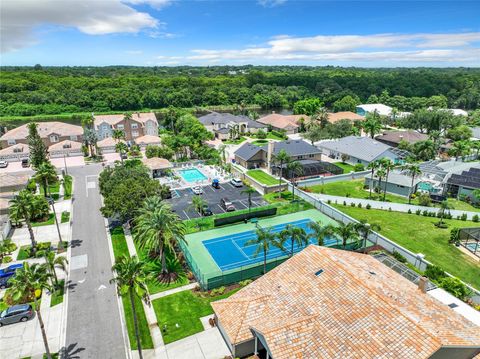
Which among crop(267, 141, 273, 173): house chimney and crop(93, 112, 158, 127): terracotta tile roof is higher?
crop(93, 112, 158, 127): terracotta tile roof

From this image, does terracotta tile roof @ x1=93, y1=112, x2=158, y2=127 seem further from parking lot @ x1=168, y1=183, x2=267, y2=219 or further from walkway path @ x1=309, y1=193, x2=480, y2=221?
walkway path @ x1=309, y1=193, x2=480, y2=221

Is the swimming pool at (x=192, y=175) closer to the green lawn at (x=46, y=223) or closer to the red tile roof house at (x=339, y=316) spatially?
the green lawn at (x=46, y=223)

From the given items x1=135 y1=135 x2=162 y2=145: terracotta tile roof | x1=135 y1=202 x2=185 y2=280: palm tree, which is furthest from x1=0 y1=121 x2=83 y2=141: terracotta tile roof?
x1=135 y1=202 x2=185 y2=280: palm tree

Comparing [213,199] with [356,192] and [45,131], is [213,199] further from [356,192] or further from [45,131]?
[45,131]

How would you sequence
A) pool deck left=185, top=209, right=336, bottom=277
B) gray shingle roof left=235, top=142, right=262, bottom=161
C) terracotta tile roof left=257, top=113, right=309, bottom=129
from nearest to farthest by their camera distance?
pool deck left=185, top=209, right=336, bottom=277 → gray shingle roof left=235, top=142, right=262, bottom=161 → terracotta tile roof left=257, top=113, right=309, bottom=129

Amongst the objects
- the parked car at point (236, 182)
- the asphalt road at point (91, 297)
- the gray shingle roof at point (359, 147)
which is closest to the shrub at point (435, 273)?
the asphalt road at point (91, 297)

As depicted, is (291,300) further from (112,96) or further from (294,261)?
(112,96)
